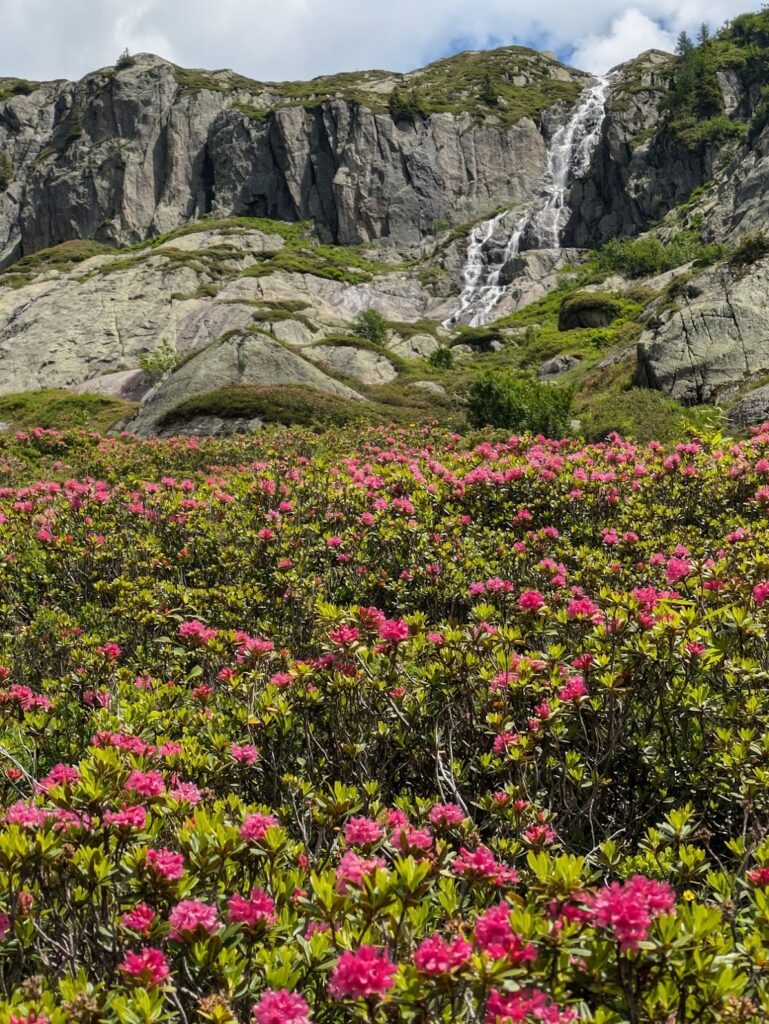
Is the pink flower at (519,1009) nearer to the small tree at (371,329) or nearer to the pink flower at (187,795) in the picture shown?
the pink flower at (187,795)

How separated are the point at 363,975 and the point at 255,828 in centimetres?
80

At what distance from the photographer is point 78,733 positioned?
412cm

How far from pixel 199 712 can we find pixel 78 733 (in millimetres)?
934

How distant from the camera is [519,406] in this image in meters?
17.6

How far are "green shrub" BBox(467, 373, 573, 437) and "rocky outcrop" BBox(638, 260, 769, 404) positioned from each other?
3.29 m

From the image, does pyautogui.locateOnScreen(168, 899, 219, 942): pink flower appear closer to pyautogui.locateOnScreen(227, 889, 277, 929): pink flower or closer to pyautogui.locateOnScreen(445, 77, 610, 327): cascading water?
pyautogui.locateOnScreen(227, 889, 277, 929): pink flower

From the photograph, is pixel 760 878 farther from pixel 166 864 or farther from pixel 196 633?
pixel 196 633

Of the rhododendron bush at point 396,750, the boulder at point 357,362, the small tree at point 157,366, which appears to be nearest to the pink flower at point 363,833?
the rhododendron bush at point 396,750

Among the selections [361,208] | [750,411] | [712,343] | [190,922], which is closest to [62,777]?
[190,922]

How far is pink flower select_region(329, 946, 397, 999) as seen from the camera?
144cm

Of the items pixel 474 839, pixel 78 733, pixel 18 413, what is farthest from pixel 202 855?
pixel 18 413

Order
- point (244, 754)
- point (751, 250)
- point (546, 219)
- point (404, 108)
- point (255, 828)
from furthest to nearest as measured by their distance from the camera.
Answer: point (404, 108) → point (546, 219) → point (751, 250) → point (244, 754) → point (255, 828)

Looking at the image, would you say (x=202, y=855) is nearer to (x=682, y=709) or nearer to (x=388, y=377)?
(x=682, y=709)

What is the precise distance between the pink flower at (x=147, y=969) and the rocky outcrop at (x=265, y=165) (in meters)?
96.4
